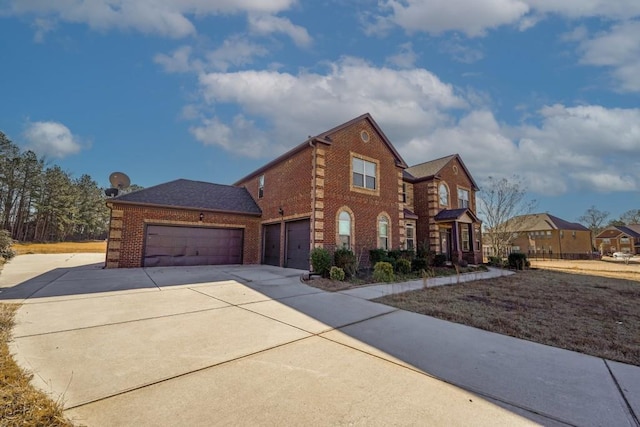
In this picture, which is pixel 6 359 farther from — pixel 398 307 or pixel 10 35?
pixel 10 35

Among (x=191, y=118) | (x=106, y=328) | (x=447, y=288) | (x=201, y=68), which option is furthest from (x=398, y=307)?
(x=191, y=118)

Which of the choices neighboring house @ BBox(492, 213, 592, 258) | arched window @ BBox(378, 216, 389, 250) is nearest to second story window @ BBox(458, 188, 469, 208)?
arched window @ BBox(378, 216, 389, 250)

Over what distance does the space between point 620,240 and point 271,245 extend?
75.1 m

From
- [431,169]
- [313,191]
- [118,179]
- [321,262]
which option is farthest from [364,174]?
[118,179]

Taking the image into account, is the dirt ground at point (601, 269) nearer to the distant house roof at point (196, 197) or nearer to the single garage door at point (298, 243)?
the single garage door at point (298, 243)

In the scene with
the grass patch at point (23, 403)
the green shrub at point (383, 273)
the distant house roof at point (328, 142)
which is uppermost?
the distant house roof at point (328, 142)

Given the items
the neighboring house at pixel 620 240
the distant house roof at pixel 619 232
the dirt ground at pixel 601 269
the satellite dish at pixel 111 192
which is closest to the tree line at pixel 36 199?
the satellite dish at pixel 111 192

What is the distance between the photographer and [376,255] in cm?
1395

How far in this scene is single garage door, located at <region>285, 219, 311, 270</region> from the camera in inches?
533

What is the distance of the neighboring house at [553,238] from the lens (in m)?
42.1

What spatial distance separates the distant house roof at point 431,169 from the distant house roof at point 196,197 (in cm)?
1164

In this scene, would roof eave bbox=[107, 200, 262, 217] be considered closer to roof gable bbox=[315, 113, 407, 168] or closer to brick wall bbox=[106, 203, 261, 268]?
brick wall bbox=[106, 203, 261, 268]

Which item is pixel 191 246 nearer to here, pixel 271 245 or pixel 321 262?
pixel 271 245

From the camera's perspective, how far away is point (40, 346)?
399cm
